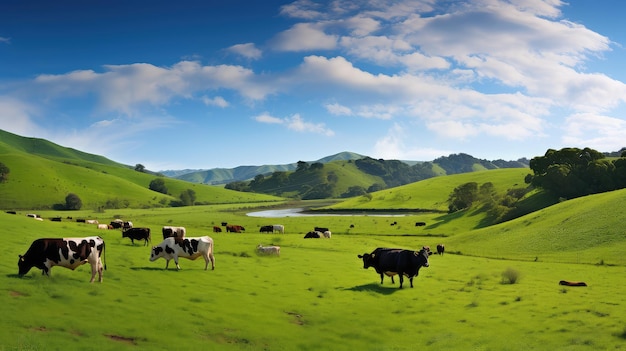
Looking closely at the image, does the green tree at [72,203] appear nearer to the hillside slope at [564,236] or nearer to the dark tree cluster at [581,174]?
the hillside slope at [564,236]

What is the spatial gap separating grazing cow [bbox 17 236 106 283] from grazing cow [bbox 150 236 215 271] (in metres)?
6.55

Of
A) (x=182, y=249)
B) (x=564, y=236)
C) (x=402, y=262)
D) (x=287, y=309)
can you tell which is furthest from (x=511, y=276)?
(x=564, y=236)

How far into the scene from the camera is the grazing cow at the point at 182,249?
2781cm

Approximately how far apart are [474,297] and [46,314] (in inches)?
813

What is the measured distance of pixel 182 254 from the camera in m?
28.1

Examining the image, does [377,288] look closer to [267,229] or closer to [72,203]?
[267,229]

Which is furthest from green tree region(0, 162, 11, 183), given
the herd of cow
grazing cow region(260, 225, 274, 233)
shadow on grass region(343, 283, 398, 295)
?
shadow on grass region(343, 283, 398, 295)

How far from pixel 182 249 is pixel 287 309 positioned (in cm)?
1002

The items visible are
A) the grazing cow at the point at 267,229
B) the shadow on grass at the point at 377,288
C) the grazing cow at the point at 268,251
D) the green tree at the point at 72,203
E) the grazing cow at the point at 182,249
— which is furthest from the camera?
the green tree at the point at 72,203

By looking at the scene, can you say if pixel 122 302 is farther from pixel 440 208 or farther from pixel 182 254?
pixel 440 208

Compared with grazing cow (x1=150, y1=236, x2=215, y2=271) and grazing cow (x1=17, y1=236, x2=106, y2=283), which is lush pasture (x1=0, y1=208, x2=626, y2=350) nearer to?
grazing cow (x1=17, y1=236, x2=106, y2=283)

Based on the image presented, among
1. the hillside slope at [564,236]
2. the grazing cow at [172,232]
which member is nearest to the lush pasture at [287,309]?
the grazing cow at [172,232]

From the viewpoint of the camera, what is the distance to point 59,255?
20.7m

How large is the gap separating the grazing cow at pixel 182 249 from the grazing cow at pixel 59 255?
258 inches
